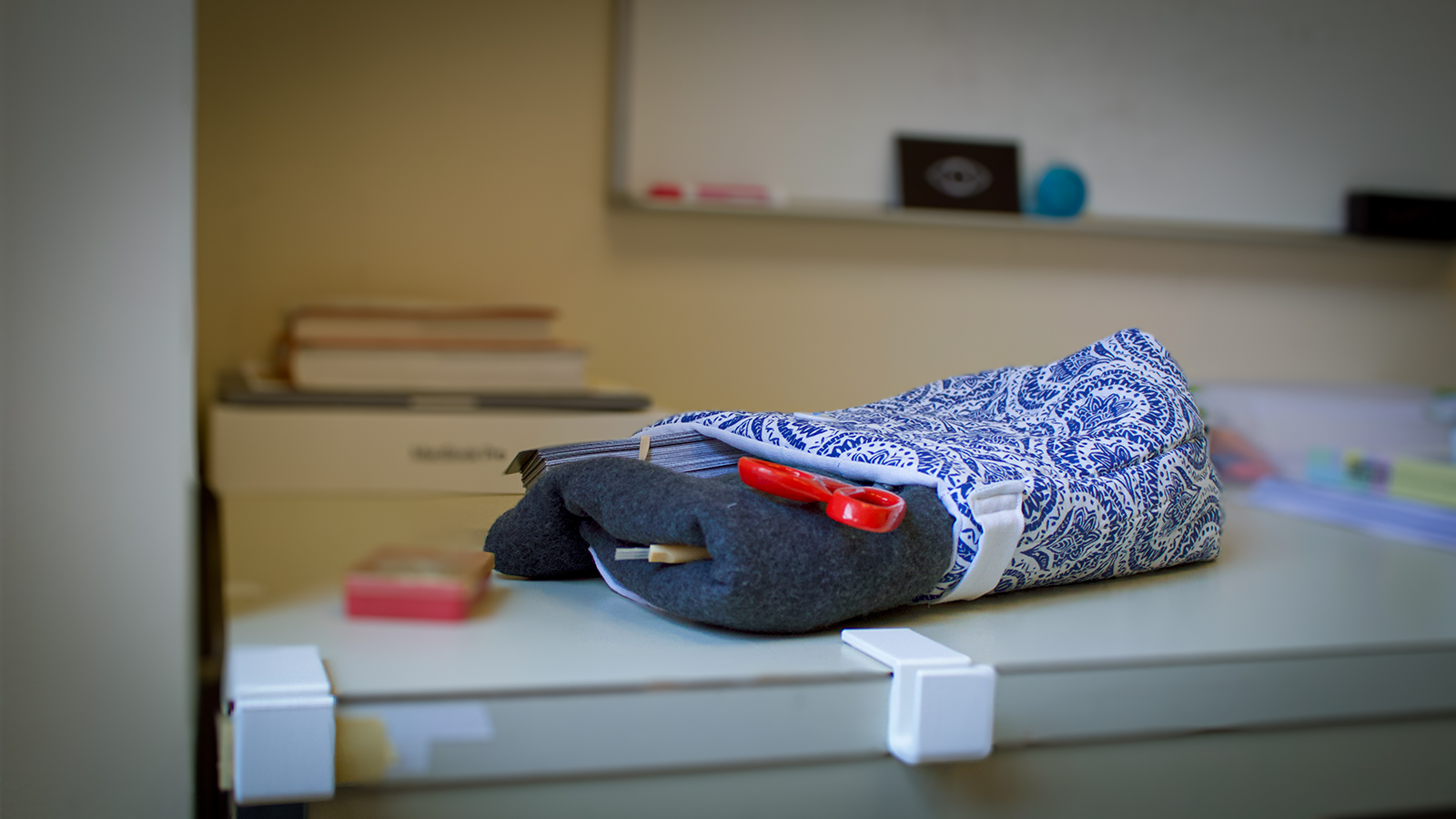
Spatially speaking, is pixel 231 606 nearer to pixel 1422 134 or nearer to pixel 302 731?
pixel 302 731

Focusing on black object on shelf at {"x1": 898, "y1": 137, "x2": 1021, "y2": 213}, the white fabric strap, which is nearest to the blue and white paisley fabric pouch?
the white fabric strap

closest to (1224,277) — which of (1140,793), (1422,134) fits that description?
(1422,134)

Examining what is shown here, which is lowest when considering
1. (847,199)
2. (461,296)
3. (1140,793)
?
(1140,793)

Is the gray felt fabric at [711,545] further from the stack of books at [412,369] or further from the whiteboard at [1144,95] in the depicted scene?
the whiteboard at [1144,95]

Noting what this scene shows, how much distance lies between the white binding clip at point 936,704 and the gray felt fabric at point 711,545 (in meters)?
0.03

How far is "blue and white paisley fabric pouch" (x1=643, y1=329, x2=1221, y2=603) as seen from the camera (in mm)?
333

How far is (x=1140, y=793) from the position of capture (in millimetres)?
306

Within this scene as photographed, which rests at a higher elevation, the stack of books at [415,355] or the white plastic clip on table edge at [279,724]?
the stack of books at [415,355]

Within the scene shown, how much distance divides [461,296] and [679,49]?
17.3 inches

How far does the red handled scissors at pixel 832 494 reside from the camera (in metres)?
0.30

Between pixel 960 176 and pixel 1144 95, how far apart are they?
0.16 metres

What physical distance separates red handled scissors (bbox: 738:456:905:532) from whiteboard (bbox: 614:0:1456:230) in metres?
0.34

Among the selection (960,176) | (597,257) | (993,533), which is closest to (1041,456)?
(993,533)

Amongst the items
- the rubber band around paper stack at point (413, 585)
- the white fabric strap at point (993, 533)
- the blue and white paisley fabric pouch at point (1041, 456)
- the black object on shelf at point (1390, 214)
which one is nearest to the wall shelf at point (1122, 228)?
the black object on shelf at point (1390, 214)
